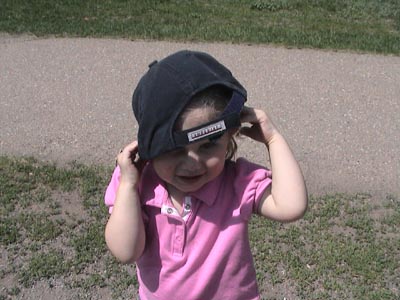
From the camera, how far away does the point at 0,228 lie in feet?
12.8

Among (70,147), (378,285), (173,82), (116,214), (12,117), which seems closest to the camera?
(173,82)

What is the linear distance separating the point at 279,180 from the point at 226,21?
6176 mm

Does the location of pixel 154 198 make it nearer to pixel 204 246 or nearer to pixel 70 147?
pixel 204 246

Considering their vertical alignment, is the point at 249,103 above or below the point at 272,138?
below

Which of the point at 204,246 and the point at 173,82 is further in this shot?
the point at 204,246

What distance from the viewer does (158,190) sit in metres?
1.94

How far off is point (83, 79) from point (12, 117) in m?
1.02

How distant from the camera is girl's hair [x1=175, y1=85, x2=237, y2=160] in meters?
1.67

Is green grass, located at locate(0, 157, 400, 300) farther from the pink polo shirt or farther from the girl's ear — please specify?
the girl's ear

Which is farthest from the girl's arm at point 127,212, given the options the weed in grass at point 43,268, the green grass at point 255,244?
the weed in grass at point 43,268

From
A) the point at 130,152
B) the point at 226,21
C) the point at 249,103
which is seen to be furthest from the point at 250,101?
the point at 130,152

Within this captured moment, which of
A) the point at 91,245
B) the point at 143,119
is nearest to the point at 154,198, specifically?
the point at 143,119

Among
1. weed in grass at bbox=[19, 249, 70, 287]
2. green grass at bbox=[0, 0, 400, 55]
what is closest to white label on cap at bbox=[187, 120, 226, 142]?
weed in grass at bbox=[19, 249, 70, 287]

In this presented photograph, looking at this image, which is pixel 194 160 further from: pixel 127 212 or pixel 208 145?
pixel 127 212
